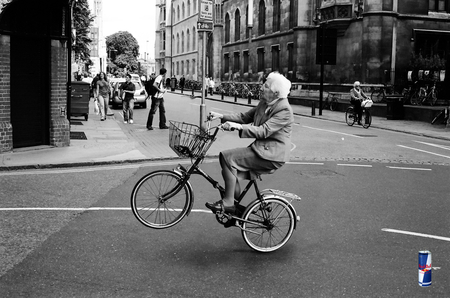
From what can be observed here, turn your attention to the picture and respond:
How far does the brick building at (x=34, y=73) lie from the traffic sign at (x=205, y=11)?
427 centimetres

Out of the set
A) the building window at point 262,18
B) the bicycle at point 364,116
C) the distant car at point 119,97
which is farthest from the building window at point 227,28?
the bicycle at point 364,116

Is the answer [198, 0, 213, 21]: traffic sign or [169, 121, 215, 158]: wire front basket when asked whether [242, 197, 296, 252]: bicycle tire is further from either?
[198, 0, 213, 21]: traffic sign

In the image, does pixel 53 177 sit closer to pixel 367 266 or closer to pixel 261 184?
pixel 261 184

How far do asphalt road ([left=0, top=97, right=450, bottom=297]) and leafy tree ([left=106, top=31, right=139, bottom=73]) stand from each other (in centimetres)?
12675

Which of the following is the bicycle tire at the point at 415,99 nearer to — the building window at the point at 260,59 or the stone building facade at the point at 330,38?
the stone building facade at the point at 330,38

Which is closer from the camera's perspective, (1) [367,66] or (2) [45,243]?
(2) [45,243]

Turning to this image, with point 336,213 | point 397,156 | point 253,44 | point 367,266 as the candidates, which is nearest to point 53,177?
point 336,213

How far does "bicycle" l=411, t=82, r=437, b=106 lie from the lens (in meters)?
28.2

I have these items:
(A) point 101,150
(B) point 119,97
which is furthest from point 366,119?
(B) point 119,97

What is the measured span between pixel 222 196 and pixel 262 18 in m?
45.6

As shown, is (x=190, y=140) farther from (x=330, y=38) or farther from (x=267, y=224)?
(x=330, y=38)

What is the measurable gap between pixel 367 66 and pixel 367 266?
2818 cm

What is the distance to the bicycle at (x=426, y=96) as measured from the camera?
2825 cm

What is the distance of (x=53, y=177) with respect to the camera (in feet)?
32.0
